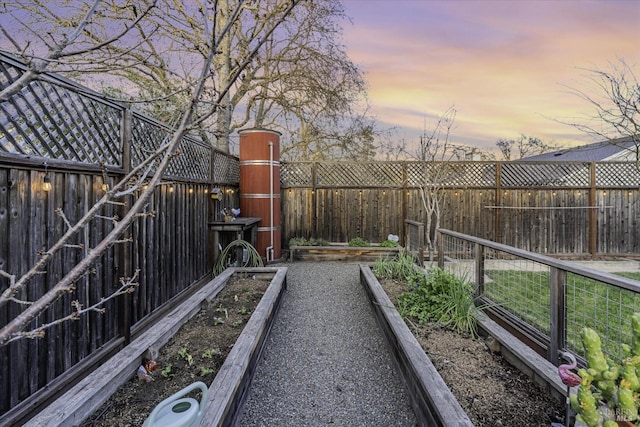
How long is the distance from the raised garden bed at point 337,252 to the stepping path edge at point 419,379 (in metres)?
3.27

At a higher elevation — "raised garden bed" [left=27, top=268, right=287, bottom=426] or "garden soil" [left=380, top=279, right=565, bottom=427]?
"raised garden bed" [left=27, top=268, right=287, bottom=426]

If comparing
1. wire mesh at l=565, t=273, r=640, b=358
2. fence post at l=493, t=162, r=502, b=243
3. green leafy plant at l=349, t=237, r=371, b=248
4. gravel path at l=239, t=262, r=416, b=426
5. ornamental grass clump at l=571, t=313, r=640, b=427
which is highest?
fence post at l=493, t=162, r=502, b=243

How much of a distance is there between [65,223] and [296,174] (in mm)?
5512

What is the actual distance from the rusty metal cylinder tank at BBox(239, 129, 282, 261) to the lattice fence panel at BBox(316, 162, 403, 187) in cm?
146

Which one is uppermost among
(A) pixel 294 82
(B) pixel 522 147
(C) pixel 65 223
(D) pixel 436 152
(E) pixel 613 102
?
Result: (A) pixel 294 82

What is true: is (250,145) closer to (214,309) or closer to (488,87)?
(214,309)

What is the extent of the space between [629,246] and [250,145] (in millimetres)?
8307

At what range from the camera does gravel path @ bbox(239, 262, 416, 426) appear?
191 cm

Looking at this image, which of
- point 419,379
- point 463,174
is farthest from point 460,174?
point 419,379

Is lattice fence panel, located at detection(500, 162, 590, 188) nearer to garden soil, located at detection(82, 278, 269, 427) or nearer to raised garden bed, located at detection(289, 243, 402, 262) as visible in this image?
raised garden bed, located at detection(289, 243, 402, 262)

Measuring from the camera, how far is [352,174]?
726cm

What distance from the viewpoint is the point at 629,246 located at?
6.90 metres

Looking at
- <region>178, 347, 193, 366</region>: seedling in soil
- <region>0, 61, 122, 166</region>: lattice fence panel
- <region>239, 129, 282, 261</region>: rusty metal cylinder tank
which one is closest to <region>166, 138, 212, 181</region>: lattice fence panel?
<region>0, 61, 122, 166</region>: lattice fence panel

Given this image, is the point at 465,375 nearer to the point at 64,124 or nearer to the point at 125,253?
the point at 125,253
